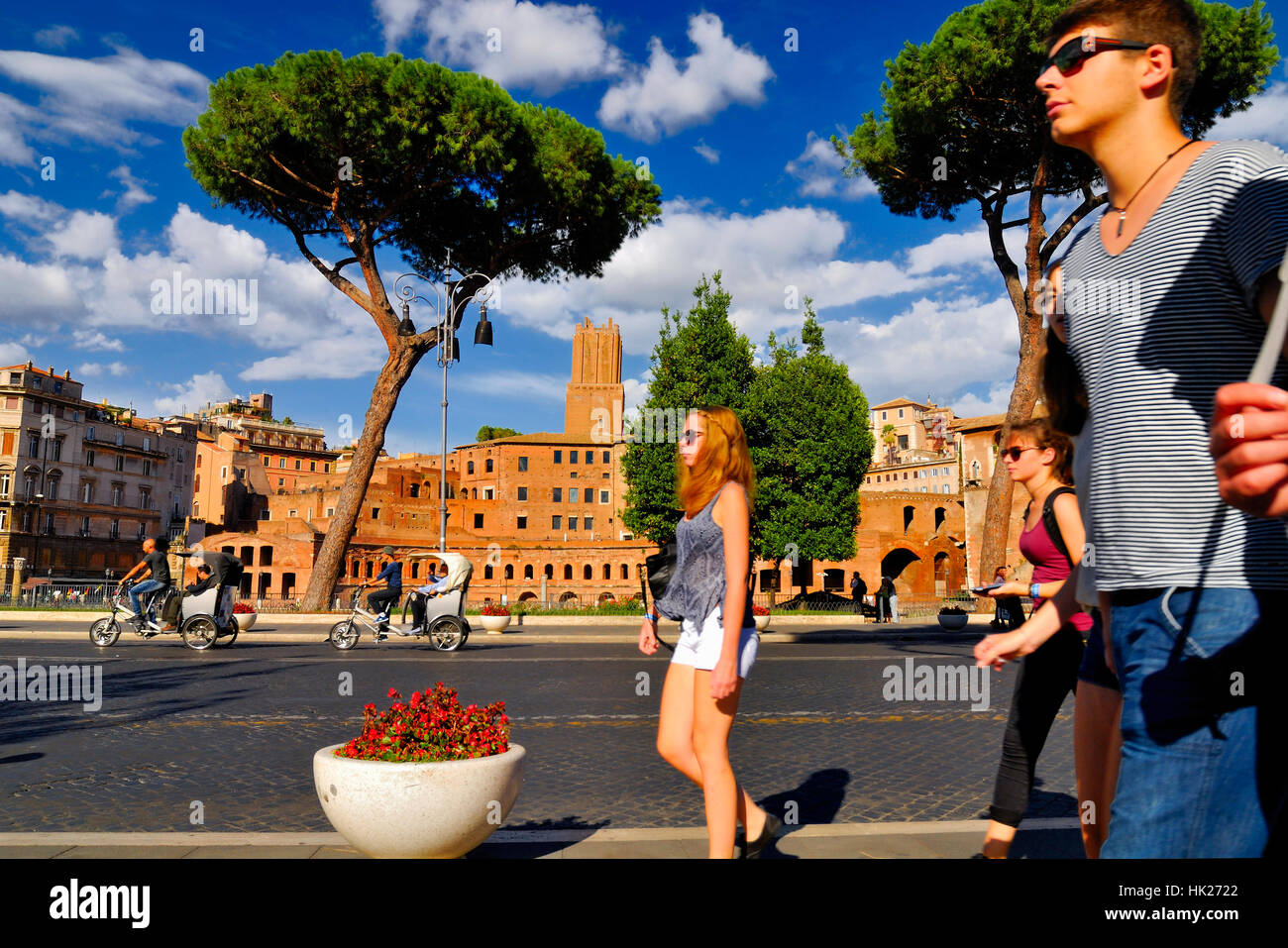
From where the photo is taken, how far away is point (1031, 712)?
11.3 ft

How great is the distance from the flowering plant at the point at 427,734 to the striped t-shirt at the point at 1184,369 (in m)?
2.74

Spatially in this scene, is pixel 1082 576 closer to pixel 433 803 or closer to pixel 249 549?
pixel 433 803

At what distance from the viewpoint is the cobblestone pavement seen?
473 centimetres

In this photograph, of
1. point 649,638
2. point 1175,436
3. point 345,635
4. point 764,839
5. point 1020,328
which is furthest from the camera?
point 1020,328

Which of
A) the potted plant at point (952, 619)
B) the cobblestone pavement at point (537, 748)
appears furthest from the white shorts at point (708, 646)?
the potted plant at point (952, 619)

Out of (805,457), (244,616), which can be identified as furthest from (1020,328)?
(244,616)

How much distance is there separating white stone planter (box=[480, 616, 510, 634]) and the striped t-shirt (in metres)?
19.6

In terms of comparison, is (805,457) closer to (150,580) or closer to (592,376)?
(150,580)

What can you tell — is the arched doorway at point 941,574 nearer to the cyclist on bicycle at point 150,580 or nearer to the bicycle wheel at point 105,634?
the cyclist on bicycle at point 150,580

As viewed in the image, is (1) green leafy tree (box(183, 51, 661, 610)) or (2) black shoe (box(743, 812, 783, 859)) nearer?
(2) black shoe (box(743, 812, 783, 859))

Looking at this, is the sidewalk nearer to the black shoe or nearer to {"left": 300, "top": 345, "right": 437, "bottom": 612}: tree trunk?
the black shoe

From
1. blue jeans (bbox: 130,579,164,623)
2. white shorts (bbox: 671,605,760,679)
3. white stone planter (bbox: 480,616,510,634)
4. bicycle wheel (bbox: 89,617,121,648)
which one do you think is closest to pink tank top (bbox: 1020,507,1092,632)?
white shorts (bbox: 671,605,760,679)

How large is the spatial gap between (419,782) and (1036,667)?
243 cm
